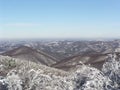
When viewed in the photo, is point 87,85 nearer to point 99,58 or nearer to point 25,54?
point 99,58

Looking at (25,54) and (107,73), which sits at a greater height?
(107,73)

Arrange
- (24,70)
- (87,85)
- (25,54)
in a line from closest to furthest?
(87,85), (24,70), (25,54)

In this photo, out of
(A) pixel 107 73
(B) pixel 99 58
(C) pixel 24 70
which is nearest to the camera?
(A) pixel 107 73

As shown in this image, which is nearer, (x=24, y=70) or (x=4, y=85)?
(x=4, y=85)

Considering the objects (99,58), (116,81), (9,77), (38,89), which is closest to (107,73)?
(116,81)

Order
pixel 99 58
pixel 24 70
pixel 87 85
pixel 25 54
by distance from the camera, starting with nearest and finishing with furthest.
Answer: pixel 87 85 → pixel 24 70 → pixel 99 58 → pixel 25 54

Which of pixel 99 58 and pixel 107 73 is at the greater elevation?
pixel 107 73

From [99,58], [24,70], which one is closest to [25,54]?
[99,58]

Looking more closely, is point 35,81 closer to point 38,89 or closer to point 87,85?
point 38,89

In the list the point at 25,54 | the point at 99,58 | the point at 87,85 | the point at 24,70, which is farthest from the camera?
the point at 25,54
